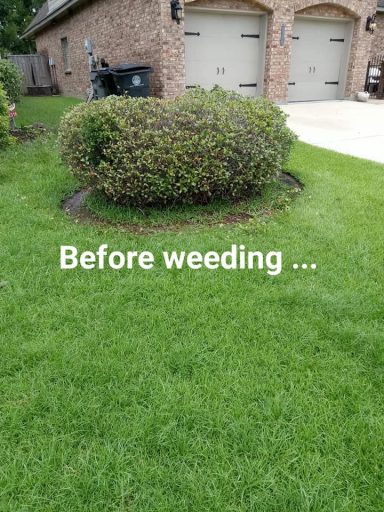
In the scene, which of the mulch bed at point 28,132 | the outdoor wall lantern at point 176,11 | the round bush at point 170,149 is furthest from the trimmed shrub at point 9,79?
the round bush at point 170,149

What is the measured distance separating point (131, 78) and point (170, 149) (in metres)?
5.58

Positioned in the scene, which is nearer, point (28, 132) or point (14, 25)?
point (28, 132)

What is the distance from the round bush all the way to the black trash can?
466cm

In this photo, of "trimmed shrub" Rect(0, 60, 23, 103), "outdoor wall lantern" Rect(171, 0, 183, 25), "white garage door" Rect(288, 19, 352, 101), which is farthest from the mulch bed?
"white garage door" Rect(288, 19, 352, 101)

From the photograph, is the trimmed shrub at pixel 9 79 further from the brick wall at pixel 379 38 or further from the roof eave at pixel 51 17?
the brick wall at pixel 379 38

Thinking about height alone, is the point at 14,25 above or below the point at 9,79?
above

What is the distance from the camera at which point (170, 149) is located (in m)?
3.58

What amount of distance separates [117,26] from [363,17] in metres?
6.76

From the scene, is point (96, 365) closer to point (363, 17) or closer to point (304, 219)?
point (304, 219)

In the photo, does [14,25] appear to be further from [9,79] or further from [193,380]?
[193,380]

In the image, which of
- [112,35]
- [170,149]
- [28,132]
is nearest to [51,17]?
[112,35]

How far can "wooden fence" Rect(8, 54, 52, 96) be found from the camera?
1681 cm

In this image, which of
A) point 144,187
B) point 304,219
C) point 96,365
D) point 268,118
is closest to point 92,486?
point 96,365

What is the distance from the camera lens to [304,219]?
3.74m
